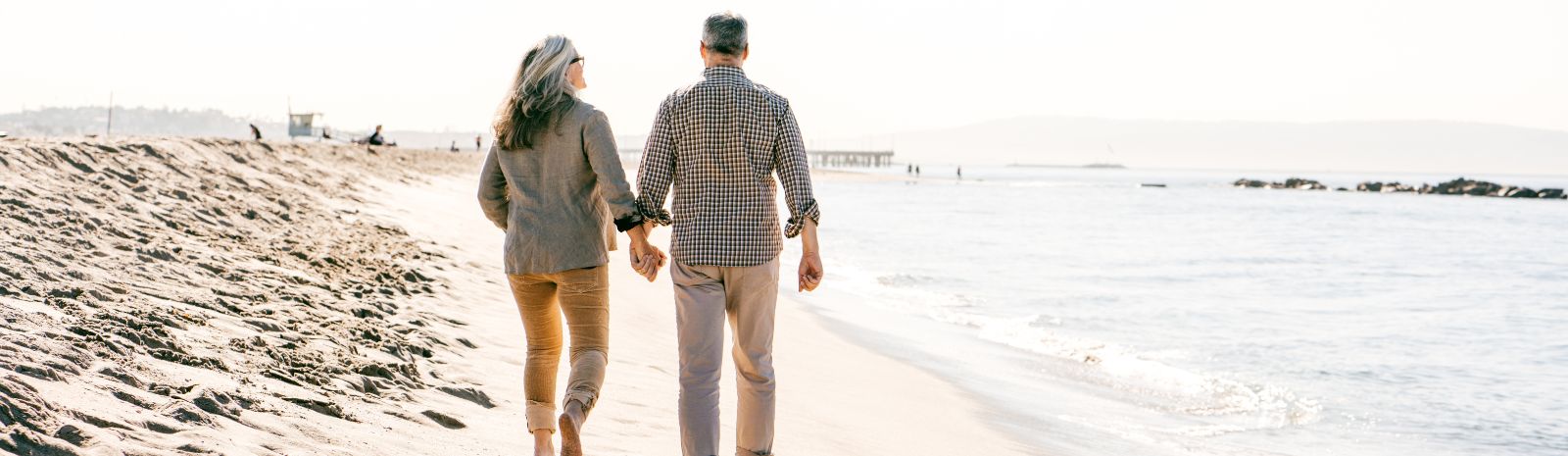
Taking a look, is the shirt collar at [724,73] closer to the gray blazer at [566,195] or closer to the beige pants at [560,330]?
the gray blazer at [566,195]

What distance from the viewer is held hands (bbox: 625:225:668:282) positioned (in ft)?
11.7

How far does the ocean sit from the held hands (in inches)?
114

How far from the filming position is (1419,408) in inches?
354

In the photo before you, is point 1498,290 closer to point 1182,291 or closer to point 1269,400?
point 1182,291

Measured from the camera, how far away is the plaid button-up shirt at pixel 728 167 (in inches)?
136

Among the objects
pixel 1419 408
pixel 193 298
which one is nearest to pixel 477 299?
pixel 193 298

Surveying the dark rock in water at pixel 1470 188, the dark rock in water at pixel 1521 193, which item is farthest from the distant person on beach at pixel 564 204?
the dark rock in water at pixel 1470 188

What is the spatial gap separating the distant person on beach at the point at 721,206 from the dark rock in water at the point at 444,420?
103 centimetres

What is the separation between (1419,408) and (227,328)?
8.15 metres

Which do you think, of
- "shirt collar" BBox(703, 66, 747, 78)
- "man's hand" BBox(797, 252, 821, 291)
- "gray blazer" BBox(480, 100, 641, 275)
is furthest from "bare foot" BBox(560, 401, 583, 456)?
"shirt collar" BBox(703, 66, 747, 78)

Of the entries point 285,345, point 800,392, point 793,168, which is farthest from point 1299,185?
point 793,168

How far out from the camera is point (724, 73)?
351 cm

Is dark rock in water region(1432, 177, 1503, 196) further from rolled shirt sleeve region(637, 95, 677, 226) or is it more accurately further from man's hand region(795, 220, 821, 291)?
rolled shirt sleeve region(637, 95, 677, 226)

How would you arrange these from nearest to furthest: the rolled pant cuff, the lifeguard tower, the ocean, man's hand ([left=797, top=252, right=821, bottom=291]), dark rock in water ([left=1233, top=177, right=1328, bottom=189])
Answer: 1. man's hand ([left=797, top=252, right=821, bottom=291])
2. the rolled pant cuff
3. the ocean
4. the lifeguard tower
5. dark rock in water ([left=1233, top=177, right=1328, bottom=189])
